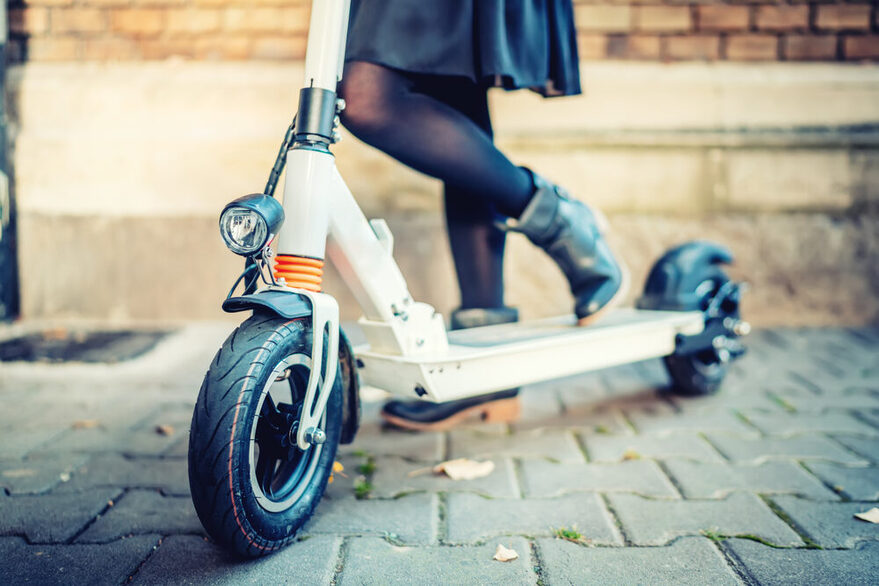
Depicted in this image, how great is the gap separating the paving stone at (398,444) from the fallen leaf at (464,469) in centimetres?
8

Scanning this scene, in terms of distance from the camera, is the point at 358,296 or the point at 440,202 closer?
the point at 358,296

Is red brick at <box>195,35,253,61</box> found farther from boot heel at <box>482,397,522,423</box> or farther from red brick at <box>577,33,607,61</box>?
boot heel at <box>482,397,522,423</box>

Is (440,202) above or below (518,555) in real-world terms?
above

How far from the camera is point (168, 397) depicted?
7.14 ft

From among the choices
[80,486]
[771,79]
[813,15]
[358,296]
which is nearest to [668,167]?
[771,79]

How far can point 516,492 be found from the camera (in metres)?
1.51

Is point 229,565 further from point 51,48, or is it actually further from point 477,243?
point 51,48

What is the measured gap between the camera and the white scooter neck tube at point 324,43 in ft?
4.15

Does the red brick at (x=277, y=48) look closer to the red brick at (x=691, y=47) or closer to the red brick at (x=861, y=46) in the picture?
the red brick at (x=691, y=47)

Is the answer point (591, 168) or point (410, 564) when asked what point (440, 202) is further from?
point (410, 564)

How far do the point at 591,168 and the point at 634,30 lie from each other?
0.67m

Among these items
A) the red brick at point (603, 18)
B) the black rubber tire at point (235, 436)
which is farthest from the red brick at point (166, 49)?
the black rubber tire at point (235, 436)

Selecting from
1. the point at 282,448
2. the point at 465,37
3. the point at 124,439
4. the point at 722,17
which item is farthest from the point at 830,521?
the point at 722,17

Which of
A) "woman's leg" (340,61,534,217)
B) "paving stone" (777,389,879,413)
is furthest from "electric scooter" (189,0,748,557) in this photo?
"paving stone" (777,389,879,413)
